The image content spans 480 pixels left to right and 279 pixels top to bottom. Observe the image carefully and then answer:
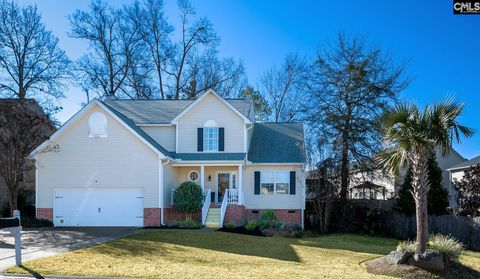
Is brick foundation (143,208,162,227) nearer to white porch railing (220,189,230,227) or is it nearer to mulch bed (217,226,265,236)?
white porch railing (220,189,230,227)

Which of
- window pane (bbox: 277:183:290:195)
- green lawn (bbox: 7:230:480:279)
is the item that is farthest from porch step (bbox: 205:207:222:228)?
Result: green lawn (bbox: 7:230:480:279)

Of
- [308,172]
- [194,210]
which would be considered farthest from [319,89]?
[194,210]

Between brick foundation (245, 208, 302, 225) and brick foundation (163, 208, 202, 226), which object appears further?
brick foundation (245, 208, 302, 225)

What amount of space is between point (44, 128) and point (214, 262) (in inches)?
603

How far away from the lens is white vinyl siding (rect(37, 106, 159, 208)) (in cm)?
2222

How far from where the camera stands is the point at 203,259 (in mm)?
Result: 12531

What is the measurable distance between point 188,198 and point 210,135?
14.7 ft

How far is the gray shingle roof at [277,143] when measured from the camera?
25.2 metres

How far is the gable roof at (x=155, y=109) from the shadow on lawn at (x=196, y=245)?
30.7ft

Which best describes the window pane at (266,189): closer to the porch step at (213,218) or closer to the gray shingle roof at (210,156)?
the gray shingle roof at (210,156)

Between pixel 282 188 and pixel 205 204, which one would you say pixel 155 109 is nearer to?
pixel 205 204

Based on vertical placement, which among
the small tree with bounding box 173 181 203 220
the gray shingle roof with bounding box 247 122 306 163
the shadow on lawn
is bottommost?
the shadow on lawn

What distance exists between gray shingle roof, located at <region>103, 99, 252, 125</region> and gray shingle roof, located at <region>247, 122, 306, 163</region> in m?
1.68

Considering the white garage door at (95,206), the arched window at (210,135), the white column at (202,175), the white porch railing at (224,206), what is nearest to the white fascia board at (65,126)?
the white garage door at (95,206)
